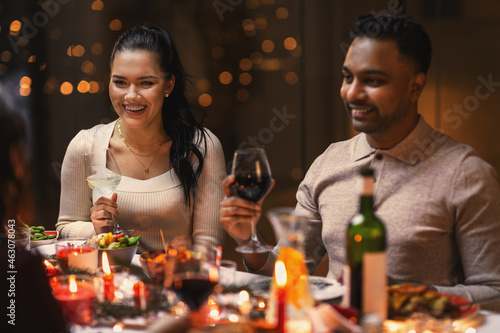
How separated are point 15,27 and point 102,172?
3547mm

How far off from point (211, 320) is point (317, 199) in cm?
91

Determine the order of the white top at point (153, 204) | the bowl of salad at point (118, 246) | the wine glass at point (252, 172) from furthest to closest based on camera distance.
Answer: the white top at point (153, 204)
the bowl of salad at point (118, 246)
the wine glass at point (252, 172)

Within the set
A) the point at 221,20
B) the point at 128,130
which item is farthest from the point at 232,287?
the point at 221,20

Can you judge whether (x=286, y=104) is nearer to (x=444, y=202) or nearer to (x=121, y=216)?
(x=121, y=216)

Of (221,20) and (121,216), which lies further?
(221,20)

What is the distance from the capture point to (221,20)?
14.9ft

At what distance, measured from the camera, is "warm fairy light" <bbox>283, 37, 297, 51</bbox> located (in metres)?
4.40

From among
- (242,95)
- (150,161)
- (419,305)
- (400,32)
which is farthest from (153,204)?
(242,95)

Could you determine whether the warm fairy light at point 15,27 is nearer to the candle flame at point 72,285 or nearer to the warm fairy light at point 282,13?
the warm fairy light at point 282,13

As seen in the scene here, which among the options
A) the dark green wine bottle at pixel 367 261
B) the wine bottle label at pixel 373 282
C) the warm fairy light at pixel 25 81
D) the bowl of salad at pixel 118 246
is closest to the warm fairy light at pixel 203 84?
the warm fairy light at pixel 25 81

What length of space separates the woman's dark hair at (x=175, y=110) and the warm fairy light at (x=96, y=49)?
2279 millimetres

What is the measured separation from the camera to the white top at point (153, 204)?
2.54 m

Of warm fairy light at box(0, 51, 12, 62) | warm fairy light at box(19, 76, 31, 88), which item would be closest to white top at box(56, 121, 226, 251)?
warm fairy light at box(19, 76, 31, 88)

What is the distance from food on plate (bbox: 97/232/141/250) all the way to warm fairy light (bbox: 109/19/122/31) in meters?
3.35
